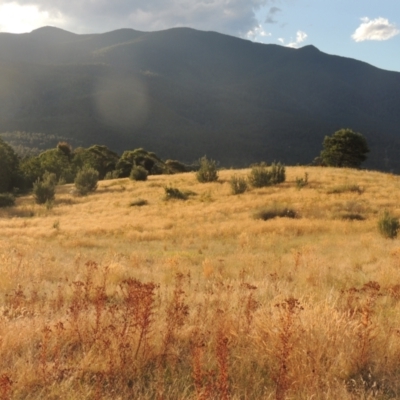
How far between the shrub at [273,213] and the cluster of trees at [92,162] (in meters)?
20.2

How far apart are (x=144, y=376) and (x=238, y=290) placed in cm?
253

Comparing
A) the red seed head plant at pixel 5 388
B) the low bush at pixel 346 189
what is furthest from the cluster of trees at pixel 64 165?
the red seed head plant at pixel 5 388

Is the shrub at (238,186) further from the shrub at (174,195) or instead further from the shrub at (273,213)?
the shrub at (273,213)

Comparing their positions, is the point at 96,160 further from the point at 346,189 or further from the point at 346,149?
the point at 346,189

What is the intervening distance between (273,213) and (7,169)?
30.5 m

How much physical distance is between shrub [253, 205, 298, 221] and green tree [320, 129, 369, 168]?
2918cm

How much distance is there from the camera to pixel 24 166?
149 ft

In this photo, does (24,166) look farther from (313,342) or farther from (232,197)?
(313,342)

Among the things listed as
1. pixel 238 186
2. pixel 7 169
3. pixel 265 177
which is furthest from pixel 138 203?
pixel 7 169

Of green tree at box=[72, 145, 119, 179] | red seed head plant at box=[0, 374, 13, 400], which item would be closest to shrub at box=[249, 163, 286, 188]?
red seed head plant at box=[0, 374, 13, 400]

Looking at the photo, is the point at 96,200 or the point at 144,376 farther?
the point at 96,200

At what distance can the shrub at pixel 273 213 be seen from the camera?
1923 cm

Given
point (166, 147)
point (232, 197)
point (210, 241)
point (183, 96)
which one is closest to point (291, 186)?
point (232, 197)

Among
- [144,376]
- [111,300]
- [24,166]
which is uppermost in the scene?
[144,376]
